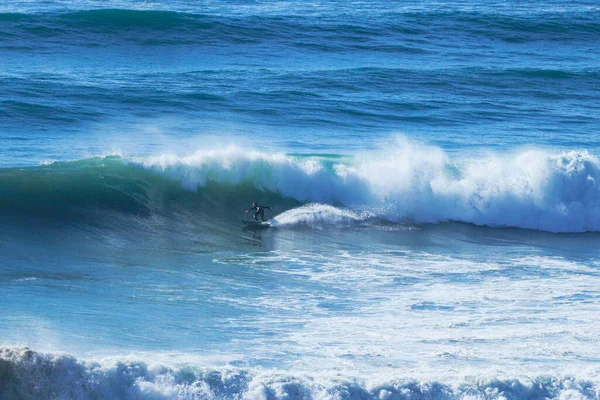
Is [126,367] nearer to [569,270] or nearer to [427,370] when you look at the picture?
[427,370]

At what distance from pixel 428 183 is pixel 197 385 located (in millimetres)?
10602

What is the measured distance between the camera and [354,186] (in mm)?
17891

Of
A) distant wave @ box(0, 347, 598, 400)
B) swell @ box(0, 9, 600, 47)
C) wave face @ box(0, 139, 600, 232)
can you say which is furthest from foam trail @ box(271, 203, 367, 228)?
swell @ box(0, 9, 600, 47)

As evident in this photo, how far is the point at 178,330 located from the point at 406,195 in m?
8.44

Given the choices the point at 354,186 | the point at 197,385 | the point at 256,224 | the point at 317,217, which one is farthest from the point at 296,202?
the point at 197,385

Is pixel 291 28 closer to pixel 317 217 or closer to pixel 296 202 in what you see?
pixel 296 202

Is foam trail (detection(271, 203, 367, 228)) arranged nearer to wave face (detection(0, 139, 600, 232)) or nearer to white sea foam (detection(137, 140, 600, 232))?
wave face (detection(0, 139, 600, 232))

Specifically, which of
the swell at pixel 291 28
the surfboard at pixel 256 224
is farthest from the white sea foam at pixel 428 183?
the swell at pixel 291 28

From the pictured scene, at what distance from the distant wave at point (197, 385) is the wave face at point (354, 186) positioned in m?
7.86

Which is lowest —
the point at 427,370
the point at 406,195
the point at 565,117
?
the point at 427,370

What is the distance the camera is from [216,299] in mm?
11805

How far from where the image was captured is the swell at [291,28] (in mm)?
30469

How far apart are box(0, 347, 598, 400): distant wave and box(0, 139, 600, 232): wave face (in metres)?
7.86

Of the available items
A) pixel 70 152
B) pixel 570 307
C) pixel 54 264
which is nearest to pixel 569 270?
pixel 570 307
